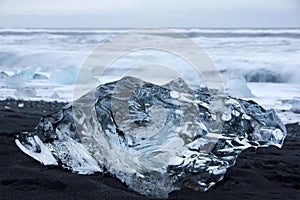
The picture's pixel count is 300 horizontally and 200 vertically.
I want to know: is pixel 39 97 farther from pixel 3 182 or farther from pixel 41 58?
pixel 41 58

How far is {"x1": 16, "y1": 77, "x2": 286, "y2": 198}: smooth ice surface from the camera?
2.08 metres

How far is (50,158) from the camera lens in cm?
230

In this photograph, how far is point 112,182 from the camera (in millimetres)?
2098

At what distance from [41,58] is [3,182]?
13.8 meters

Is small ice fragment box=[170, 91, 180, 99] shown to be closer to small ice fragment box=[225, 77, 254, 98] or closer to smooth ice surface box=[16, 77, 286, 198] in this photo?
smooth ice surface box=[16, 77, 286, 198]

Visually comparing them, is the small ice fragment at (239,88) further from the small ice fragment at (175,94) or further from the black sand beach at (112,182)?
the small ice fragment at (175,94)

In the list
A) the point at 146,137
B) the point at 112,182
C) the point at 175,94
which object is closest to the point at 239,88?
the point at 175,94

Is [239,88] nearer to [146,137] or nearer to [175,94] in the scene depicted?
[175,94]

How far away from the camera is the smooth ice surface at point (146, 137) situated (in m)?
2.08

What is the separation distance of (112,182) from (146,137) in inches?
12.9

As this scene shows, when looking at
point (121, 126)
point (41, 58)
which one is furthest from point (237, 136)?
point (41, 58)

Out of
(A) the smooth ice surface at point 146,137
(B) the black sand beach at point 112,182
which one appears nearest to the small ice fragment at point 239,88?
(B) the black sand beach at point 112,182

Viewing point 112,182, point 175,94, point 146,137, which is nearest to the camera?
point 112,182

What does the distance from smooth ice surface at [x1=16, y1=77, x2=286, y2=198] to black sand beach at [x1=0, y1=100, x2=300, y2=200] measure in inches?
2.3
